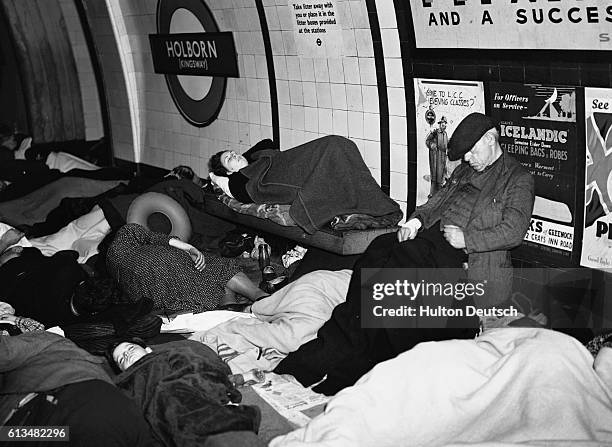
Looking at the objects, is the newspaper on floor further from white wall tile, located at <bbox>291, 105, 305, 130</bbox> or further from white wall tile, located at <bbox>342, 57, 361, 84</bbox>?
white wall tile, located at <bbox>291, 105, 305, 130</bbox>

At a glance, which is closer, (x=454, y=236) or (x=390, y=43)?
(x=454, y=236)

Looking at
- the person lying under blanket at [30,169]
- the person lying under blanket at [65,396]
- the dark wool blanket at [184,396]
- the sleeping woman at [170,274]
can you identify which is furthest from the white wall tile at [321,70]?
the person lying under blanket at [65,396]

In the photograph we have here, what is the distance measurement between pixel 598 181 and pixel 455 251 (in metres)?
0.86

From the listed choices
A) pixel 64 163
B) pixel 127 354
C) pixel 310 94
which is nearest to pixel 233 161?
pixel 310 94

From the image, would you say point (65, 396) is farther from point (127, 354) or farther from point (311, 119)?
point (311, 119)

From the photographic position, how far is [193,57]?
7.86 m

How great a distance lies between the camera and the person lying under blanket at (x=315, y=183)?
5.80 metres

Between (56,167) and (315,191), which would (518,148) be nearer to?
(315,191)

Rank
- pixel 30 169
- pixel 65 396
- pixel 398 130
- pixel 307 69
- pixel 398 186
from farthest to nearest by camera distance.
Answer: pixel 30 169 < pixel 307 69 < pixel 398 186 < pixel 398 130 < pixel 65 396

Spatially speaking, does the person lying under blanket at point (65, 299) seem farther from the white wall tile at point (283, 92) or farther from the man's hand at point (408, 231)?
the white wall tile at point (283, 92)

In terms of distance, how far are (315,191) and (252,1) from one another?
189 centimetres

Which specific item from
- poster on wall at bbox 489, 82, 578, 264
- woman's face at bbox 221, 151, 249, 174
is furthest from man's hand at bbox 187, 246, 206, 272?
poster on wall at bbox 489, 82, 578, 264

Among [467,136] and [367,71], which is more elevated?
[367,71]

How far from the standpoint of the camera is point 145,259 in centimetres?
558
